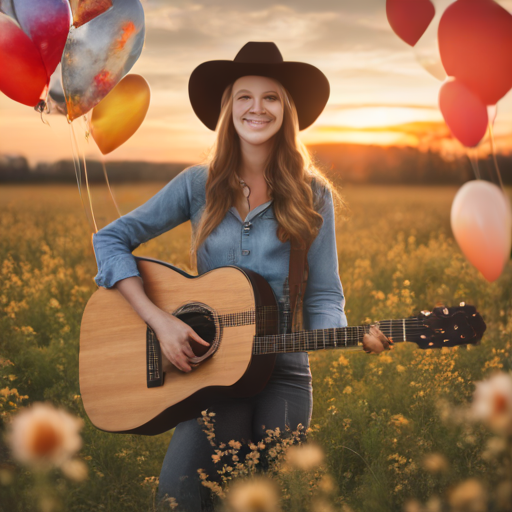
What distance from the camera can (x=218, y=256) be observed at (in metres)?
2.65

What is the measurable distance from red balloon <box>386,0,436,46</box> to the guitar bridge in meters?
2.04

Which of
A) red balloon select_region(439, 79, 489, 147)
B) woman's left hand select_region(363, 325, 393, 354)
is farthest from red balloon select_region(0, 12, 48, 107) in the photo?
woman's left hand select_region(363, 325, 393, 354)

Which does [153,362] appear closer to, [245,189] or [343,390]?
[245,189]

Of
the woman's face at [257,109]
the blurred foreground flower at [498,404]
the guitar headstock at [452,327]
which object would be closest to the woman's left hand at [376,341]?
the guitar headstock at [452,327]

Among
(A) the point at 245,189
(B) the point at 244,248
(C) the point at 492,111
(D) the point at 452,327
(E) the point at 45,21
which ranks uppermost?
(E) the point at 45,21

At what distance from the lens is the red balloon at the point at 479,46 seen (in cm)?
269

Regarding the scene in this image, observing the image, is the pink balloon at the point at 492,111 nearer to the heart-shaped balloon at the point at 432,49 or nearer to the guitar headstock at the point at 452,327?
the heart-shaped balloon at the point at 432,49

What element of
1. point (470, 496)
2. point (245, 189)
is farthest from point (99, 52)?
point (470, 496)

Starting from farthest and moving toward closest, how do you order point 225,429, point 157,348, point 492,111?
1. point 492,111
2. point 157,348
3. point 225,429

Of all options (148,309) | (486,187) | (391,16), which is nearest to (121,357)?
(148,309)

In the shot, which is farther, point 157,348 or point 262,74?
point 262,74

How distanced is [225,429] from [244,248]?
79cm

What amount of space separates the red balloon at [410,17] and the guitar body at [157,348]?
1616mm

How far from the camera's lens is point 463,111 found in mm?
2945
